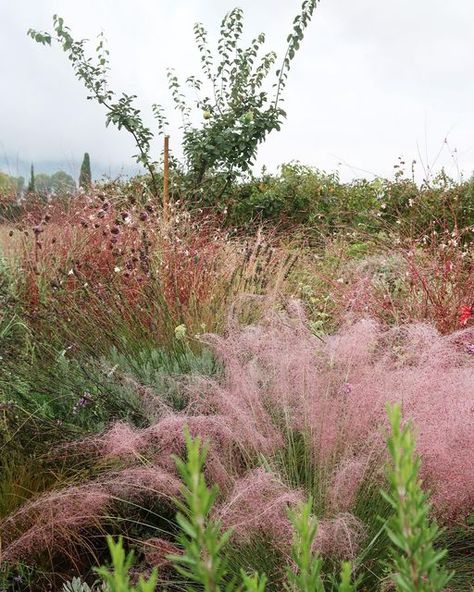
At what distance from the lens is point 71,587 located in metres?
2.30

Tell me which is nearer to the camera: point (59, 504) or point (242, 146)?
point (59, 504)

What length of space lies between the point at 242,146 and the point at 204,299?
235 inches

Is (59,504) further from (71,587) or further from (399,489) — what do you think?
(399,489)

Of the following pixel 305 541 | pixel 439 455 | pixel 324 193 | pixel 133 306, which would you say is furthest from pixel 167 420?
Answer: pixel 324 193

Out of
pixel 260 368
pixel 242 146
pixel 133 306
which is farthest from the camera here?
pixel 242 146

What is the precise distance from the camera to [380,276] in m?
5.84

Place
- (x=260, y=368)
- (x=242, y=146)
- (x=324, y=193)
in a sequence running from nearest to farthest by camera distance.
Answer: (x=260, y=368) < (x=242, y=146) < (x=324, y=193)

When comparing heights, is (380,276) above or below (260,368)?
above

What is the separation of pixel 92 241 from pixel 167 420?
391cm

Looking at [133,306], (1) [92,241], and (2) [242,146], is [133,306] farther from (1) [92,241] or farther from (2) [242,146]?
(2) [242,146]

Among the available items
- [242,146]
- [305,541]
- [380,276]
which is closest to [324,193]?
[242,146]

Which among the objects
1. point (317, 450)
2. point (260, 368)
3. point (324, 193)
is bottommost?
point (317, 450)

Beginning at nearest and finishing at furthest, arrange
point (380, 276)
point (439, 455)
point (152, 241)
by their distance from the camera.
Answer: point (439, 455), point (152, 241), point (380, 276)

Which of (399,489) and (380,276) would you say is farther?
(380,276)
